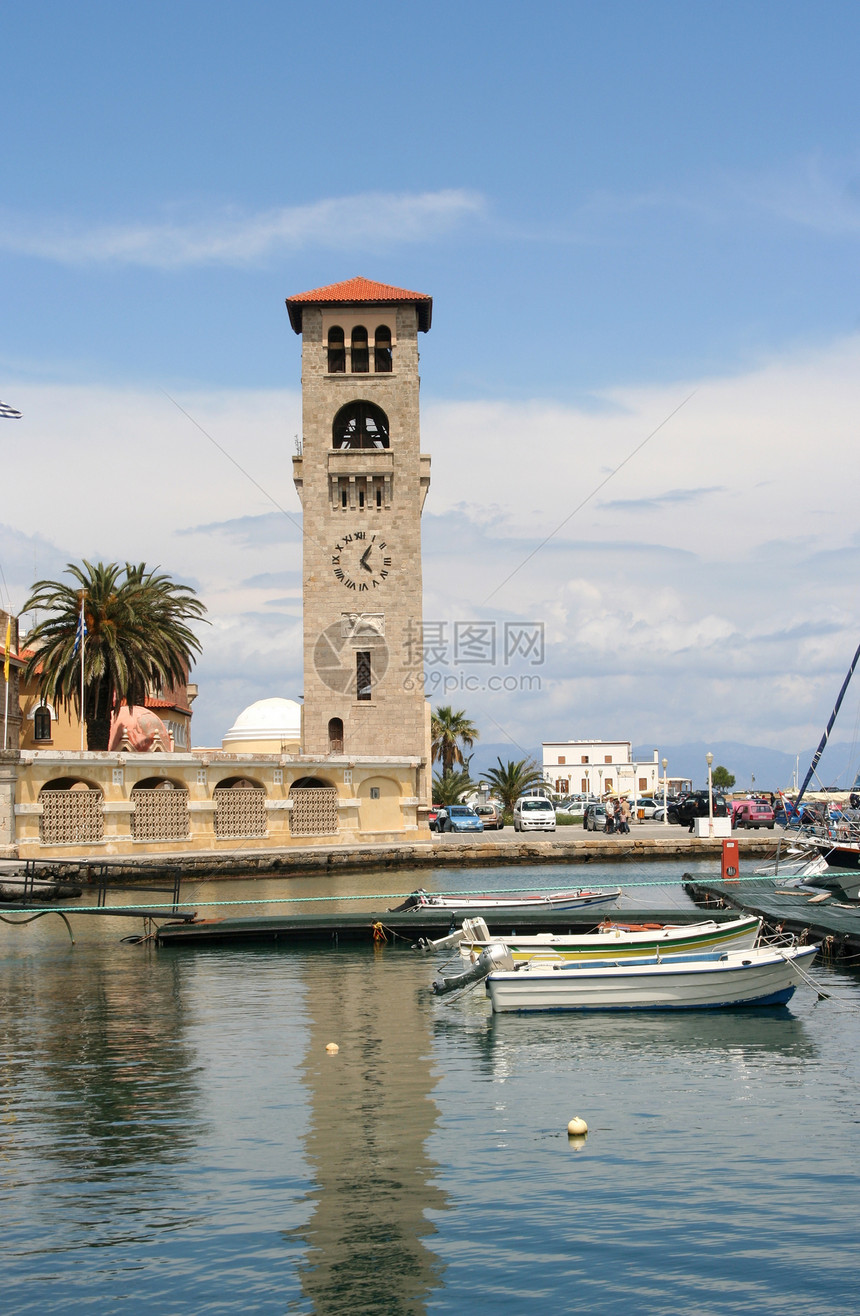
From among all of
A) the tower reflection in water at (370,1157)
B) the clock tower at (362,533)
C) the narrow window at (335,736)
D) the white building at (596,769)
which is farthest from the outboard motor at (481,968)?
the white building at (596,769)

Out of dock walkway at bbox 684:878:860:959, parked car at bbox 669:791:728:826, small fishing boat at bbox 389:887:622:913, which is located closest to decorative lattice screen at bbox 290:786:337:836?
dock walkway at bbox 684:878:860:959

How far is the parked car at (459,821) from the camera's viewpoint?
Result: 6431 cm

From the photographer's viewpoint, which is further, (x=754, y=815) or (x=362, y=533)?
(x=754, y=815)

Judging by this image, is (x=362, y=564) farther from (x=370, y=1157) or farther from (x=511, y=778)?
(x=370, y=1157)

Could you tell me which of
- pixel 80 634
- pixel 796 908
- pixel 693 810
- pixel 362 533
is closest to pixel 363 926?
pixel 796 908

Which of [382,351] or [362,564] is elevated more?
[382,351]

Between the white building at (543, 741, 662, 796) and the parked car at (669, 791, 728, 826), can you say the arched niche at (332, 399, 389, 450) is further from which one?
the white building at (543, 741, 662, 796)

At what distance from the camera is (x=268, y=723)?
82188 millimetres

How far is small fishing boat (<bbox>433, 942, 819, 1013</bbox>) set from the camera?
65.1 ft

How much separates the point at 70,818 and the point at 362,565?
2130 centimetres

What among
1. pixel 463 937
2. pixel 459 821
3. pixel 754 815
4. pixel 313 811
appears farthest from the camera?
pixel 459 821

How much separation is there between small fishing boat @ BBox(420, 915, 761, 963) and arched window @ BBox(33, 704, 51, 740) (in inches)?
2243

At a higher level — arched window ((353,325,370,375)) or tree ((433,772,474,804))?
arched window ((353,325,370,375))

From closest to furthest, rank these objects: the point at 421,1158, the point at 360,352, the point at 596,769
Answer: the point at 421,1158 < the point at 360,352 < the point at 596,769
